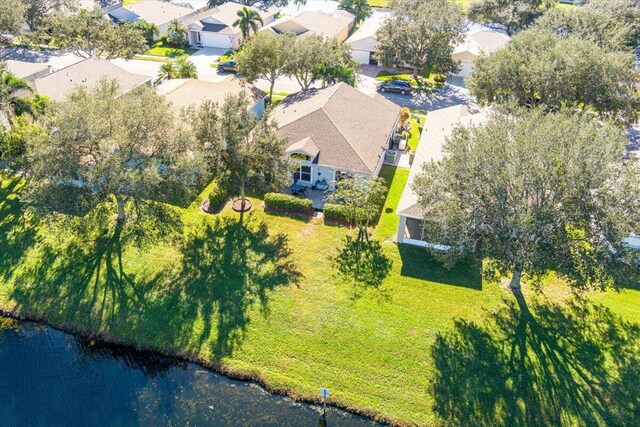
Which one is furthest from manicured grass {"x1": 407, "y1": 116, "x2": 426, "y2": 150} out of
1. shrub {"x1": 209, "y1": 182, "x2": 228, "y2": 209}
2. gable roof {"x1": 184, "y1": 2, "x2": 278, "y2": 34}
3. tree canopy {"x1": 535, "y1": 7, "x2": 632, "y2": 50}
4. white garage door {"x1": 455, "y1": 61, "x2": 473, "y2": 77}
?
gable roof {"x1": 184, "y1": 2, "x2": 278, "y2": 34}

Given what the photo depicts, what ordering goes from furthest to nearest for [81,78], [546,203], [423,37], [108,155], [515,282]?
[423,37], [81,78], [515,282], [108,155], [546,203]

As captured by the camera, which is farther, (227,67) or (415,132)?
(227,67)

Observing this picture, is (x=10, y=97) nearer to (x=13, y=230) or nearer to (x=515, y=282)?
(x=13, y=230)

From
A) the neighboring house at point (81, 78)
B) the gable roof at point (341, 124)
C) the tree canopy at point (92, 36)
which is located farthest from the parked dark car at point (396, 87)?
the tree canopy at point (92, 36)

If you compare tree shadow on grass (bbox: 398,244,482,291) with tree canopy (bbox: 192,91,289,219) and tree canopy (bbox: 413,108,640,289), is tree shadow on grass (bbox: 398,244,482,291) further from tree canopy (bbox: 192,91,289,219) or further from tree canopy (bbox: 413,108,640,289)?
tree canopy (bbox: 192,91,289,219)

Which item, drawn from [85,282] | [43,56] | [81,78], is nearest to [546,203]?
[85,282]
